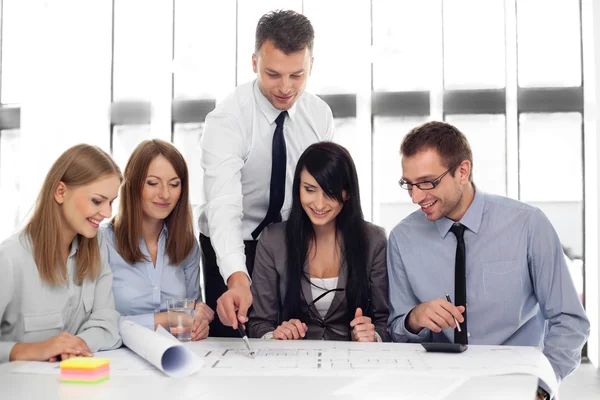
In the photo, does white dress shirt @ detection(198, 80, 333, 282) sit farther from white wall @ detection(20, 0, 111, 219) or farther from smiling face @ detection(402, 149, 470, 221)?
white wall @ detection(20, 0, 111, 219)

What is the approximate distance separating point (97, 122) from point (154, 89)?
559mm

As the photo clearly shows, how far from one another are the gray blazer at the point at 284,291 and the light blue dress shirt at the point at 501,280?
0.62ft

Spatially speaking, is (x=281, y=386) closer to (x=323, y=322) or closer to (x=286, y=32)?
(x=323, y=322)

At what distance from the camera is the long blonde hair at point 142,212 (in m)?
2.39

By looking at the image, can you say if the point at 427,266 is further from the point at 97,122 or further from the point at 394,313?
the point at 97,122

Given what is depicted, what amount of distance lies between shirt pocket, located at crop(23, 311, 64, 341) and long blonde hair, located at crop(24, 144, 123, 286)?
9 cm

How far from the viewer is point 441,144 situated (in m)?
2.11

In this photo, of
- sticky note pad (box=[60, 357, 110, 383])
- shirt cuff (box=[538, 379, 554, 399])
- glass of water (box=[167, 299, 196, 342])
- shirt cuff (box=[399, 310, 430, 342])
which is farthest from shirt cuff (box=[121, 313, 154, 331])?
shirt cuff (box=[538, 379, 554, 399])

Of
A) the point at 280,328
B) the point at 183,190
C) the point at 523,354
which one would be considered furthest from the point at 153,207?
the point at 523,354

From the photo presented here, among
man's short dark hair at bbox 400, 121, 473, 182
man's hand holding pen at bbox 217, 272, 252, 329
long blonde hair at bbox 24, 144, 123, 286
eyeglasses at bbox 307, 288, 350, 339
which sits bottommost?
eyeglasses at bbox 307, 288, 350, 339

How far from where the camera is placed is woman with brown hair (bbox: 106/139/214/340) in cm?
235

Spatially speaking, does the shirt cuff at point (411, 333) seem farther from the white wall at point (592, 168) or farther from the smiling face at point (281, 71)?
the white wall at point (592, 168)

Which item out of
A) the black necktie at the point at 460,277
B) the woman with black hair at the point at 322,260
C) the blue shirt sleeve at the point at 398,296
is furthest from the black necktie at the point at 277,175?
the black necktie at the point at 460,277

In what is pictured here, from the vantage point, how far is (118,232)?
2395 millimetres
